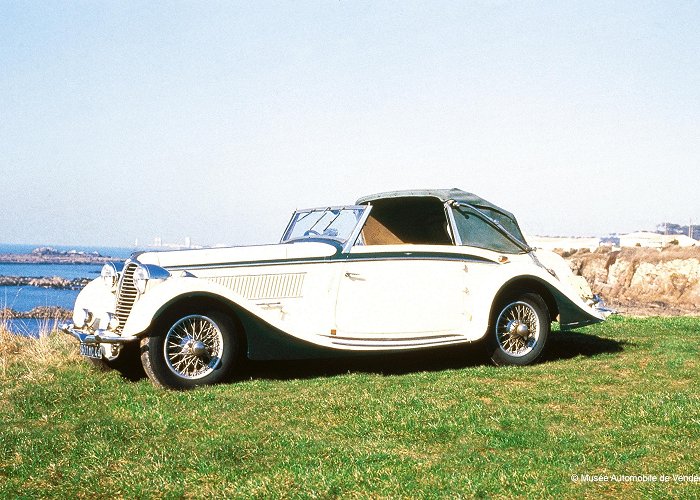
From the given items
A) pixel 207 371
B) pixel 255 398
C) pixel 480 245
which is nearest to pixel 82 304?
pixel 207 371

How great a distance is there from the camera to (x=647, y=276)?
3697 centimetres

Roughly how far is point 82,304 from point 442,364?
4299 millimetres

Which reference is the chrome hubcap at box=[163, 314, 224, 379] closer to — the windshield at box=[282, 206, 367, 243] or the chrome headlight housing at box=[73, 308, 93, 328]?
the chrome headlight housing at box=[73, 308, 93, 328]

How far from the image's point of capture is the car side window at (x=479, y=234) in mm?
8781

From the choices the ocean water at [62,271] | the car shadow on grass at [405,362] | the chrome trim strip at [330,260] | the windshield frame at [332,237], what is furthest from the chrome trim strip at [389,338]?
the ocean water at [62,271]

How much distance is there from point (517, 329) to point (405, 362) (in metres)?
1.45

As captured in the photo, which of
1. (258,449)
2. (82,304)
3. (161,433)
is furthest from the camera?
(82,304)

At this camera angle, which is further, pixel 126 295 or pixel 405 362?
pixel 405 362

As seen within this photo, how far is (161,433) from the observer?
18.5 feet

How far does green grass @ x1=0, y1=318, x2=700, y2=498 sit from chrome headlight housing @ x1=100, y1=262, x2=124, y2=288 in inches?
38.7

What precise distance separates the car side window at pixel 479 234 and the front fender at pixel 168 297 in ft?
9.46

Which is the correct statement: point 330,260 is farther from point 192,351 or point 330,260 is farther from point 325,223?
point 192,351

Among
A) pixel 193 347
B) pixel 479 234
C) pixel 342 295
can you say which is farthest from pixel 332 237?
pixel 193 347

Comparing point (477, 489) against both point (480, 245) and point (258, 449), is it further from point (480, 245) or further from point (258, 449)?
point (480, 245)
